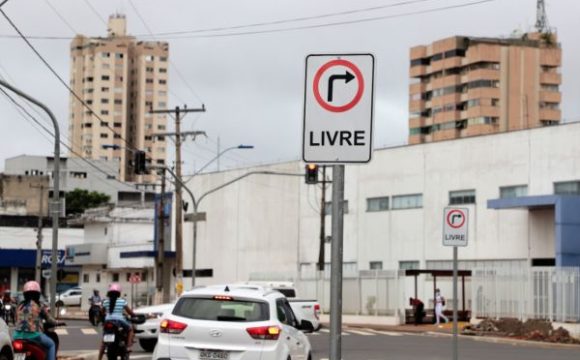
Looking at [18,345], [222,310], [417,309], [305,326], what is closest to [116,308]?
[305,326]

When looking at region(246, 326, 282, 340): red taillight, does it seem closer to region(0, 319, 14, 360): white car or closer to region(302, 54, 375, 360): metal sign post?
region(0, 319, 14, 360): white car

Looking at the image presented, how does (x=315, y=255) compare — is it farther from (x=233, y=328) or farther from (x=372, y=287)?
(x=233, y=328)

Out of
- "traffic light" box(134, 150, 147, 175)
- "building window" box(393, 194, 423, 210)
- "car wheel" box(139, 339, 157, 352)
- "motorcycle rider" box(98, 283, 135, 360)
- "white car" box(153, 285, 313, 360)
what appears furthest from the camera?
"building window" box(393, 194, 423, 210)

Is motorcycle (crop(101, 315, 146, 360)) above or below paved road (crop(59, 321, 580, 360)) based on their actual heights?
above

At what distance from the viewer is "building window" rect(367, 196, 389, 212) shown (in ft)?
219

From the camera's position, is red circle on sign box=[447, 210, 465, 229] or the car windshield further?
red circle on sign box=[447, 210, 465, 229]

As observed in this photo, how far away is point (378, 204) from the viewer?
221ft

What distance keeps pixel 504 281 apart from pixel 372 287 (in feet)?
32.9

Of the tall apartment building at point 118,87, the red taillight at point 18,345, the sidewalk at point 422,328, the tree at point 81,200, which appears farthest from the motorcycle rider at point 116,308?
the tall apartment building at point 118,87

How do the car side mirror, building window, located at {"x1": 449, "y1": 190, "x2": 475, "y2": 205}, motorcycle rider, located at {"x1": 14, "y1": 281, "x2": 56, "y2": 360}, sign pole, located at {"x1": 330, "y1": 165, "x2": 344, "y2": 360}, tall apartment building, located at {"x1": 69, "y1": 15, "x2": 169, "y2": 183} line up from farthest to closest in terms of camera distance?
tall apartment building, located at {"x1": 69, "y1": 15, "x2": 169, "y2": 183}, building window, located at {"x1": 449, "y1": 190, "x2": 475, "y2": 205}, the car side mirror, motorcycle rider, located at {"x1": 14, "y1": 281, "x2": 56, "y2": 360}, sign pole, located at {"x1": 330, "y1": 165, "x2": 344, "y2": 360}

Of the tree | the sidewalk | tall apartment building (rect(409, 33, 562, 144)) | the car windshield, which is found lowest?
the sidewalk

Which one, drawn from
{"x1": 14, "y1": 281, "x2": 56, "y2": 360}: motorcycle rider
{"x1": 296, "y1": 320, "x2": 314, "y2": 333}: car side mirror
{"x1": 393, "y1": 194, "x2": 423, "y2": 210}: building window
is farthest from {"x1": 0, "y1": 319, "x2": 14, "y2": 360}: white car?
{"x1": 393, "y1": 194, "x2": 423, "y2": 210}: building window

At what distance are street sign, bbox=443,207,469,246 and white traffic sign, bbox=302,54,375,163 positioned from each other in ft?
39.1

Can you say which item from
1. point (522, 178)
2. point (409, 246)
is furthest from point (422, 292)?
point (522, 178)
